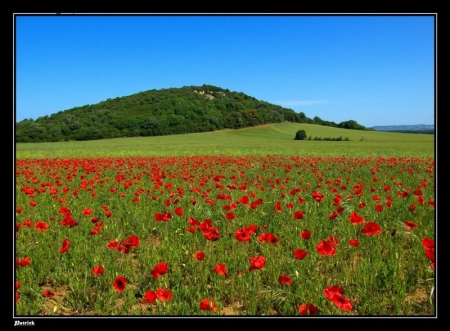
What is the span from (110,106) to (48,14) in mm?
49343

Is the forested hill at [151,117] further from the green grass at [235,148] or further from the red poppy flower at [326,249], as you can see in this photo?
the red poppy flower at [326,249]

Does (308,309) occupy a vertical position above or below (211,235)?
below

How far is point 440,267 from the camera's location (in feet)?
6.73

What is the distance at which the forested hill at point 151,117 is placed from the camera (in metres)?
44.5

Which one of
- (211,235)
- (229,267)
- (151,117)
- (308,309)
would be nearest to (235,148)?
(151,117)

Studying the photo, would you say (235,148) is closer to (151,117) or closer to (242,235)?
(151,117)

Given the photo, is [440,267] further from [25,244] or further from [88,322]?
[25,244]

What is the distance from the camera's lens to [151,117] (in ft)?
169

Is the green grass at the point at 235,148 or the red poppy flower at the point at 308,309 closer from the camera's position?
the red poppy flower at the point at 308,309

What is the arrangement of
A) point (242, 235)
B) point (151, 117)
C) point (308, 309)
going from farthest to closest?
point (151, 117) → point (242, 235) → point (308, 309)

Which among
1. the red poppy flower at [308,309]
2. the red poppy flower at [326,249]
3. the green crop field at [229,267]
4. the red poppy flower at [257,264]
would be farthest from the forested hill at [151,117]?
the red poppy flower at [308,309]

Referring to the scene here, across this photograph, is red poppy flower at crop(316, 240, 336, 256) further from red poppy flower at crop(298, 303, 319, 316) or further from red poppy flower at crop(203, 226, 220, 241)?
red poppy flower at crop(203, 226, 220, 241)

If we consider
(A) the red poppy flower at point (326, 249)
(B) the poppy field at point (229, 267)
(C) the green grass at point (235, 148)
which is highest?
(C) the green grass at point (235, 148)
